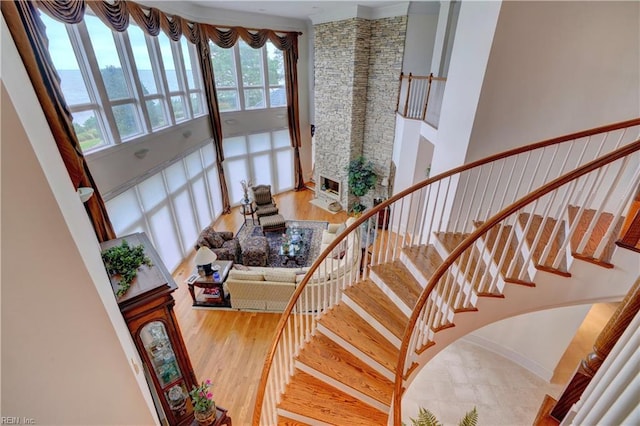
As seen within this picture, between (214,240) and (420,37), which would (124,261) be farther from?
(420,37)

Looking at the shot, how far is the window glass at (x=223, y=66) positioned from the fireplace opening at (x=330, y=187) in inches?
149

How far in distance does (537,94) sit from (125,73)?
19.6ft

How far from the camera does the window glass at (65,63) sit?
3520 mm

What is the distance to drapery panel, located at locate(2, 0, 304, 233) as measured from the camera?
2752 millimetres

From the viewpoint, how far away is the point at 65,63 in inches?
146

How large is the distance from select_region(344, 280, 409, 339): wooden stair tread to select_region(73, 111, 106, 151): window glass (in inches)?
165

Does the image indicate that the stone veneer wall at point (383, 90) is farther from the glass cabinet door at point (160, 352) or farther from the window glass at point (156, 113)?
Answer: the glass cabinet door at point (160, 352)

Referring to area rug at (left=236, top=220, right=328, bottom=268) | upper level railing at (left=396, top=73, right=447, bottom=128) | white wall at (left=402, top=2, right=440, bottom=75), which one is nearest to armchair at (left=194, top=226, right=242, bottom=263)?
area rug at (left=236, top=220, right=328, bottom=268)

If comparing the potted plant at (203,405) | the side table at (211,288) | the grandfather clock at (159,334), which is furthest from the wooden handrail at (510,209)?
the side table at (211,288)

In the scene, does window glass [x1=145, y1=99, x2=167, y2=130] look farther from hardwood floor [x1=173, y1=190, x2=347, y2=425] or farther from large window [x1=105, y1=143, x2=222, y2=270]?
hardwood floor [x1=173, y1=190, x2=347, y2=425]

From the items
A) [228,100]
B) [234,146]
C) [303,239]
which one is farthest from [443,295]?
[228,100]

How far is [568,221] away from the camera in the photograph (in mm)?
2752

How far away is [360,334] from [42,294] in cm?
256

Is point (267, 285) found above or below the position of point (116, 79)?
below
